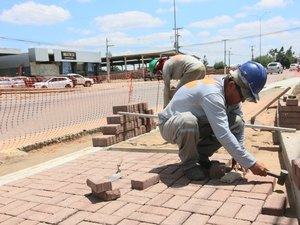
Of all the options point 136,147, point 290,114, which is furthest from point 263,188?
point 290,114

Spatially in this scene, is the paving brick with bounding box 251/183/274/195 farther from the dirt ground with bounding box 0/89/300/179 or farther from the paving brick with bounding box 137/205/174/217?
the dirt ground with bounding box 0/89/300/179

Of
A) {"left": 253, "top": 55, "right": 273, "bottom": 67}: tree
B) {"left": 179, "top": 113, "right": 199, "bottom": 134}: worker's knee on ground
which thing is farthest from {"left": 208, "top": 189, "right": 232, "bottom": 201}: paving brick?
{"left": 253, "top": 55, "right": 273, "bottom": 67}: tree

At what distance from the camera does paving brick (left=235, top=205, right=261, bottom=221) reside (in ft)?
9.88

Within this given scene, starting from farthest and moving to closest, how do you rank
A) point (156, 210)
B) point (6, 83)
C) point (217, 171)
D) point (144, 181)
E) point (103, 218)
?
point (6, 83) → point (217, 171) → point (144, 181) → point (156, 210) → point (103, 218)

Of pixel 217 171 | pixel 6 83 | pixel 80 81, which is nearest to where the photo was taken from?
pixel 217 171

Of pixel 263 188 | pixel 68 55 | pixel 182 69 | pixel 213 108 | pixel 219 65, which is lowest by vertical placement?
pixel 263 188

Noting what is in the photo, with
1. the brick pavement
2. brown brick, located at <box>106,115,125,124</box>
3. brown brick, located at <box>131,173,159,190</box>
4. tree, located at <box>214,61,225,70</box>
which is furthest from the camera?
tree, located at <box>214,61,225,70</box>

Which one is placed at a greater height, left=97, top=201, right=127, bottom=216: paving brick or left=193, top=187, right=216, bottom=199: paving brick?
left=193, top=187, right=216, bottom=199: paving brick

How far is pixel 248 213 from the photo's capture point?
3.09m

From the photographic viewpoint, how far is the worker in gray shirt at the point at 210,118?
3.63m

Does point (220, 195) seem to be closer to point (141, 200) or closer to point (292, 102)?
point (141, 200)

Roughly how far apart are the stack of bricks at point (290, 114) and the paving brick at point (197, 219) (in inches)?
154

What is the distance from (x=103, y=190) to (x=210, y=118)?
1213mm

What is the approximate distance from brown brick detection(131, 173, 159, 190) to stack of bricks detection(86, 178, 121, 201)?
0.26 meters
